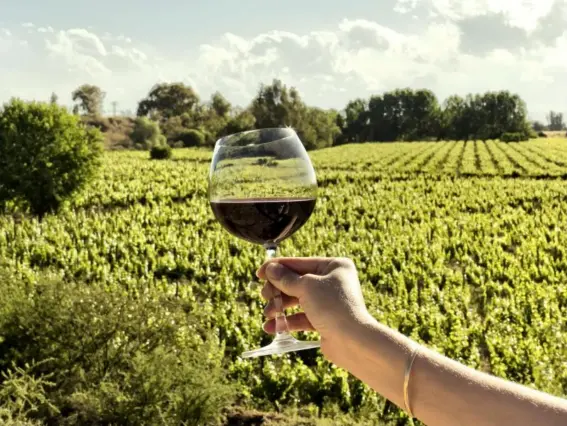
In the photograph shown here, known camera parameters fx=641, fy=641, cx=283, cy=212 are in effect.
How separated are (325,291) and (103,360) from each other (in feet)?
15.1

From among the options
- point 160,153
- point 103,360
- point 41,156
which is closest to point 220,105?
point 160,153

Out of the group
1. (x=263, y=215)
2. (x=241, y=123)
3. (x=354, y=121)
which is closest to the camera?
(x=263, y=215)

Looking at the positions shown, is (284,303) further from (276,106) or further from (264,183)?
(276,106)

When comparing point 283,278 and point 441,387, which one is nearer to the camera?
point 441,387

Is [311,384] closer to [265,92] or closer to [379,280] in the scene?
[379,280]

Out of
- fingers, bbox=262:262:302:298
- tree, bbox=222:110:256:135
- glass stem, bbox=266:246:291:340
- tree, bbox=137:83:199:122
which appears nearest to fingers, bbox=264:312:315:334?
glass stem, bbox=266:246:291:340

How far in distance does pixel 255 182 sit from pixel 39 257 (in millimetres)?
12221

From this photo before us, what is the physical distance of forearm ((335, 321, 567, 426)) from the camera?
1.07 m

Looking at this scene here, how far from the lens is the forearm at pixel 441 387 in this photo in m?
1.07

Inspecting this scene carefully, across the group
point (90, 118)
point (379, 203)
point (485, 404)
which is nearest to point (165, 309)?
point (485, 404)

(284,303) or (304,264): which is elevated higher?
(304,264)

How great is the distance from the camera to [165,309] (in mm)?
6367

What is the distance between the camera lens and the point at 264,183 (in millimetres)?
1693

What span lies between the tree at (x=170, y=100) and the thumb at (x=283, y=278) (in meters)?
101
